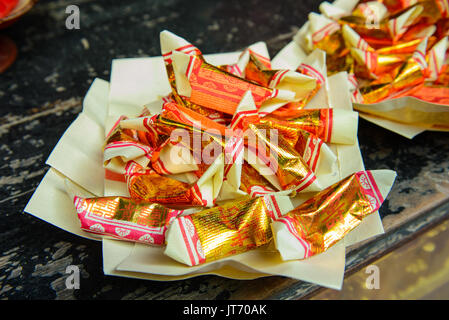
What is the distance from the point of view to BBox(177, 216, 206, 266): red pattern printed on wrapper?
385 mm

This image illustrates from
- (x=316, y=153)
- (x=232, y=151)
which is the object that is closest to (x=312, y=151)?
(x=316, y=153)

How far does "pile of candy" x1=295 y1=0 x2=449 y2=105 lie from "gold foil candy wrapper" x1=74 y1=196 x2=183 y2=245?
36 cm

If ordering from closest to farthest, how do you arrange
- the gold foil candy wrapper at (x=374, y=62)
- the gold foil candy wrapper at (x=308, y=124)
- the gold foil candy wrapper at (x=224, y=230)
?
the gold foil candy wrapper at (x=224, y=230), the gold foil candy wrapper at (x=308, y=124), the gold foil candy wrapper at (x=374, y=62)

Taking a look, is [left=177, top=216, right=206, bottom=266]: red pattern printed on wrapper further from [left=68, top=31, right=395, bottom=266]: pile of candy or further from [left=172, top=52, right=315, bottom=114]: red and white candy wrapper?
[left=172, top=52, right=315, bottom=114]: red and white candy wrapper

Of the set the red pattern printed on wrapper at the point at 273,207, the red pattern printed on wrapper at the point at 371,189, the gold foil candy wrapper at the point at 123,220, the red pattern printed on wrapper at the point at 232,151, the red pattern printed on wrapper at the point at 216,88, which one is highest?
the red pattern printed on wrapper at the point at 216,88

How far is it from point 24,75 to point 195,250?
0.51m

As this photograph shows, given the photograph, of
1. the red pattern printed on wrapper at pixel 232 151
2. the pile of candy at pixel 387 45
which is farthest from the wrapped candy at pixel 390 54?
the red pattern printed on wrapper at pixel 232 151

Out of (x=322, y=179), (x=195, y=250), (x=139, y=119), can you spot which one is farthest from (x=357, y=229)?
(x=139, y=119)

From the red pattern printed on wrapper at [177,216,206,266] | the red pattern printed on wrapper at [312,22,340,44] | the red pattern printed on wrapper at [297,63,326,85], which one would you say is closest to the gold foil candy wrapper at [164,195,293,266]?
the red pattern printed on wrapper at [177,216,206,266]

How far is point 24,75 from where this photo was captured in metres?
0.69

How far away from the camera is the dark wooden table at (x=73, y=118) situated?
0.43 m

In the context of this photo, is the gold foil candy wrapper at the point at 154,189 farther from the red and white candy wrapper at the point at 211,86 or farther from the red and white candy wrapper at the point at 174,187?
the red and white candy wrapper at the point at 211,86

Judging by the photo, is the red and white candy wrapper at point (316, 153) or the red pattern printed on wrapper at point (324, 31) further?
the red pattern printed on wrapper at point (324, 31)

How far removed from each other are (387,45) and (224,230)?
456mm
